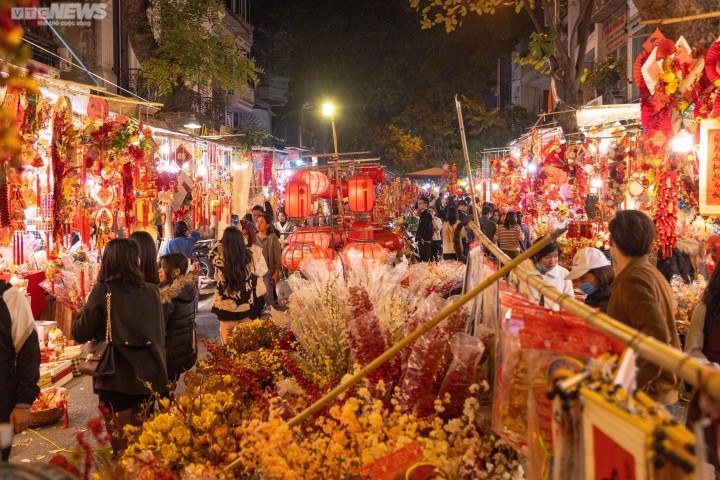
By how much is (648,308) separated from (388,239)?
9301mm

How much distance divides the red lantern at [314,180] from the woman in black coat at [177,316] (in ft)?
19.0

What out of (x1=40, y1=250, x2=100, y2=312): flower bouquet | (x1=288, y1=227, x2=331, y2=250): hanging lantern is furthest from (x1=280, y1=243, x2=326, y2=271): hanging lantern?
(x1=40, y1=250, x2=100, y2=312): flower bouquet

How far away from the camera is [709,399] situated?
1.25 metres

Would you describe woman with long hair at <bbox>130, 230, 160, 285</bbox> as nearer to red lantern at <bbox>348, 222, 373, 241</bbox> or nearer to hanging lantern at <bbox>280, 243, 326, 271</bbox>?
hanging lantern at <bbox>280, 243, 326, 271</bbox>

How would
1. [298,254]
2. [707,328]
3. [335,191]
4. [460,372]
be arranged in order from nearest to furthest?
[460,372] → [707,328] → [298,254] → [335,191]

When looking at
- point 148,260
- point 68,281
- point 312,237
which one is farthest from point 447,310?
point 312,237

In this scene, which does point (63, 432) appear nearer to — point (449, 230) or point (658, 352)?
point (658, 352)

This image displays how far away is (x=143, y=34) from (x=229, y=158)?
417cm

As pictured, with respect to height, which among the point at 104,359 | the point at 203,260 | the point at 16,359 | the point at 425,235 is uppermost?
the point at 425,235

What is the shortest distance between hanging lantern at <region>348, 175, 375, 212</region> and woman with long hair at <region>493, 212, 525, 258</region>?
10.0 feet

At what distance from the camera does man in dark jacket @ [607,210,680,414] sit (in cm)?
344

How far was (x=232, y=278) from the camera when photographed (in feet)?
25.3

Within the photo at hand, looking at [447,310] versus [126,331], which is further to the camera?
[126,331]

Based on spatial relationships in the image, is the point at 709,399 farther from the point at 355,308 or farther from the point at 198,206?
the point at 198,206
